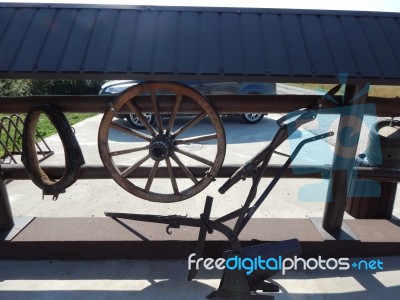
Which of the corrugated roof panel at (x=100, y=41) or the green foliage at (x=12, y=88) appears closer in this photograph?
the corrugated roof panel at (x=100, y=41)

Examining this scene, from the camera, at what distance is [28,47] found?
7.15ft

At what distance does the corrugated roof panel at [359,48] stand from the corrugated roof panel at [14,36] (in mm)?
2383

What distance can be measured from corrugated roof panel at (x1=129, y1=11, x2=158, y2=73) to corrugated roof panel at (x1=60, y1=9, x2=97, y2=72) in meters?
0.34

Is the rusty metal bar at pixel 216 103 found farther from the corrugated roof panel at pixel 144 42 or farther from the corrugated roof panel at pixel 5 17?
the corrugated roof panel at pixel 5 17

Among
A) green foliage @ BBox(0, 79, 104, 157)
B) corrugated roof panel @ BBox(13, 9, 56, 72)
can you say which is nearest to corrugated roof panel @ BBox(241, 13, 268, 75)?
corrugated roof panel @ BBox(13, 9, 56, 72)

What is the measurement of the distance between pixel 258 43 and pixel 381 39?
934 mm

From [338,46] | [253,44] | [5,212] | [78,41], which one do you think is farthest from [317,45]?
[5,212]

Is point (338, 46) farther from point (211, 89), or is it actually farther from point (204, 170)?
point (211, 89)

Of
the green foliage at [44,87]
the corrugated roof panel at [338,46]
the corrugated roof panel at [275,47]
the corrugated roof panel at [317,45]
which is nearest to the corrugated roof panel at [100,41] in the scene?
the corrugated roof panel at [275,47]

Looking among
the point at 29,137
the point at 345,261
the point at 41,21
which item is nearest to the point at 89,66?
the point at 41,21

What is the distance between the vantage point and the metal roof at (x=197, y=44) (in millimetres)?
2096

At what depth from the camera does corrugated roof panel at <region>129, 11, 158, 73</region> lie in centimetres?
210

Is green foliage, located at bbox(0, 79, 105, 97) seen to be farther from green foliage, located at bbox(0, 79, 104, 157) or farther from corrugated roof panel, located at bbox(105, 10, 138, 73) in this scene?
→ corrugated roof panel, located at bbox(105, 10, 138, 73)

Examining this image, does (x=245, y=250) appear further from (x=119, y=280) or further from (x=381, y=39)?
(x=381, y=39)
